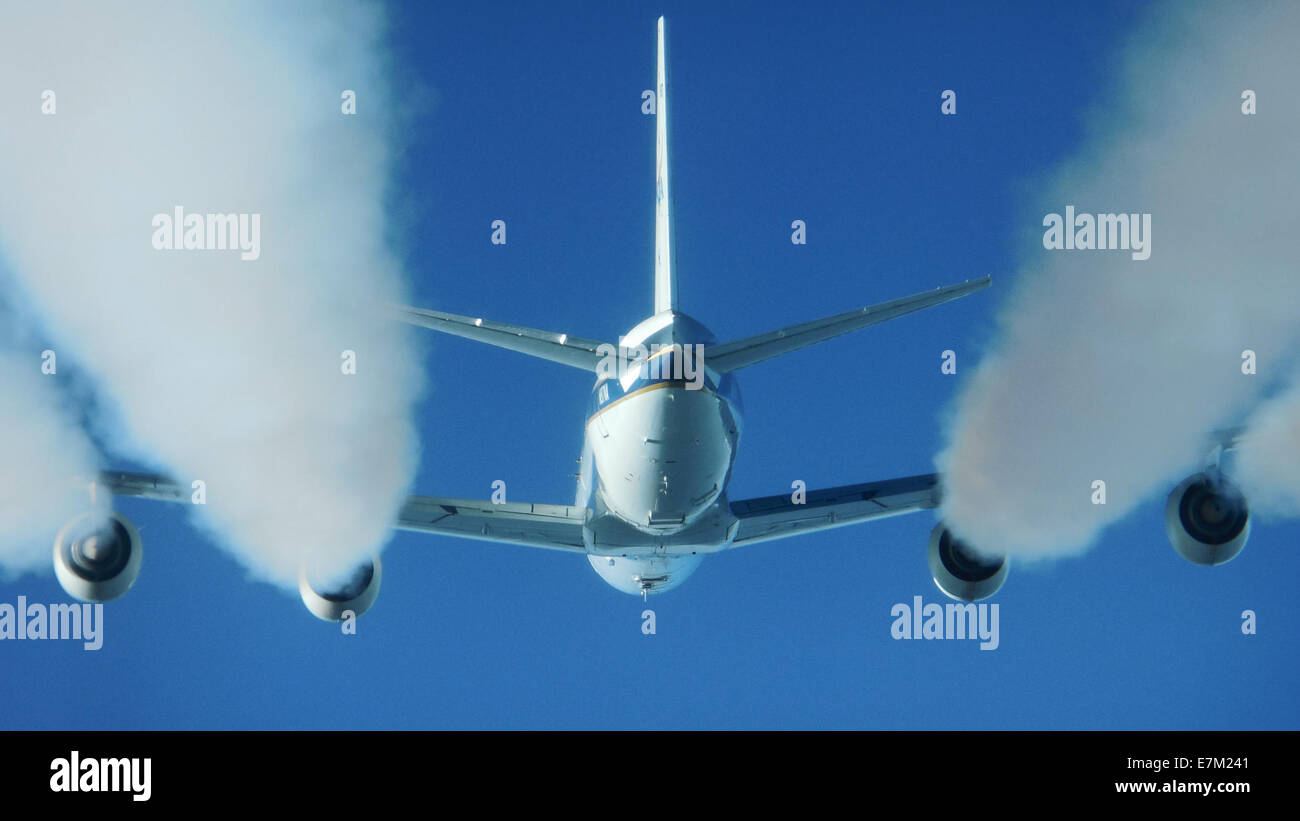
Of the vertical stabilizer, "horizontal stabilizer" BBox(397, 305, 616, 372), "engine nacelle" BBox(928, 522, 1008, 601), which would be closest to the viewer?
"horizontal stabilizer" BBox(397, 305, 616, 372)

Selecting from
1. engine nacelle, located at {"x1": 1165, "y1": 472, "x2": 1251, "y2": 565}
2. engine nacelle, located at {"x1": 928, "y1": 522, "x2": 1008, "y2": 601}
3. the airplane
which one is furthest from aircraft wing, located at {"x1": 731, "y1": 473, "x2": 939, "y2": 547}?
engine nacelle, located at {"x1": 1165, "y1": 472, "x2": 1251, "y2": 565}

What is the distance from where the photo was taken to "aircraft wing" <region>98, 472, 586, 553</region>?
1038 inches

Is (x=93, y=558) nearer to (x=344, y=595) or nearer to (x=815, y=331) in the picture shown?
(x=344, y=595)

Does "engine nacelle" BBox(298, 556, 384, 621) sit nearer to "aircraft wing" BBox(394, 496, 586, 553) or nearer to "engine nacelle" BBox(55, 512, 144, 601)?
"aircraft wing" BBox(394, 496, 586, 553)

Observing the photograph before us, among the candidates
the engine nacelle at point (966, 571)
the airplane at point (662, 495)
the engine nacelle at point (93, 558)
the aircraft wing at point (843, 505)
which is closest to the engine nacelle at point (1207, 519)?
the airplane at point (662, 495)

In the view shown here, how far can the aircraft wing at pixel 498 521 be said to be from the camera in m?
26.4

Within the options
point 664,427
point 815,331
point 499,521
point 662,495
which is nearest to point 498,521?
point 499,521

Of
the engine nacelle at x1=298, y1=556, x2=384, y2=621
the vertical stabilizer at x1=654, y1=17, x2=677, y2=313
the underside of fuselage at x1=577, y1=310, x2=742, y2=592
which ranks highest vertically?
the vertical stabilizer at x1=654, y1=17, x2=677, y2=313

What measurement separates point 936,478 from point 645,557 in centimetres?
581

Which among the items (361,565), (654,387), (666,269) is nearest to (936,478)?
(666,269)

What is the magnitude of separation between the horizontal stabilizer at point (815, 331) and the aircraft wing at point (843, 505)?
259 inches

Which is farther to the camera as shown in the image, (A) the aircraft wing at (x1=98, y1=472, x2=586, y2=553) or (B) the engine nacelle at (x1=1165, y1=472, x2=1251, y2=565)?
(A) the aircraft wing at (x1=98, y1=472, x2=586, y2=553)

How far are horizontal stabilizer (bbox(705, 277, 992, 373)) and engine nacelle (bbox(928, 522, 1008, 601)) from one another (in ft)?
28.4

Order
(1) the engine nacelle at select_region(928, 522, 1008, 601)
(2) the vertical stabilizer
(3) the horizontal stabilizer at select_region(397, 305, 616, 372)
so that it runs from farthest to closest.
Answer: (1) the engine nacelle at select_region(928, 522, 1008, 601) → (2) the vertical stabilizer → (3) the horizontal stabilizer at select_region(397, 305, 616, 372)
